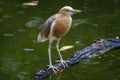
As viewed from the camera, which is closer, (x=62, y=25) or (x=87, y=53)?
(x=62, y=25)

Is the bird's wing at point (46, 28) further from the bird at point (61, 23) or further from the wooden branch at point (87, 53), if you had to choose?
the wooden branch at point (87, 53)

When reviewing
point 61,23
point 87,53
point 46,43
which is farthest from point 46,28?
point 46,43

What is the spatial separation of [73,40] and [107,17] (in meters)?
1.22

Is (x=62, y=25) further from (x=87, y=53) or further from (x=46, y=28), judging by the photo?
(x=87, y=53)

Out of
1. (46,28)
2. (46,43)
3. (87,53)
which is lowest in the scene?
(46,43)

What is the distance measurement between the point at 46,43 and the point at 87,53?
2266mm

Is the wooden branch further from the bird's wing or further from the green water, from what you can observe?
the green water

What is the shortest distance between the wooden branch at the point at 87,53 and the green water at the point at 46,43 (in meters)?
0.86

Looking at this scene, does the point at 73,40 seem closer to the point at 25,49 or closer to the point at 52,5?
the point at 25,49

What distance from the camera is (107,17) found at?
22.8 ft

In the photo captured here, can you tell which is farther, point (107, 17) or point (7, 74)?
point (107, 17)

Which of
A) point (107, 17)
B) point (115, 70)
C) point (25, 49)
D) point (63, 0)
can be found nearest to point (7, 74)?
point (25, 49)

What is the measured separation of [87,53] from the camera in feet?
12.3

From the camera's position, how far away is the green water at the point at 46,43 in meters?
4.94
